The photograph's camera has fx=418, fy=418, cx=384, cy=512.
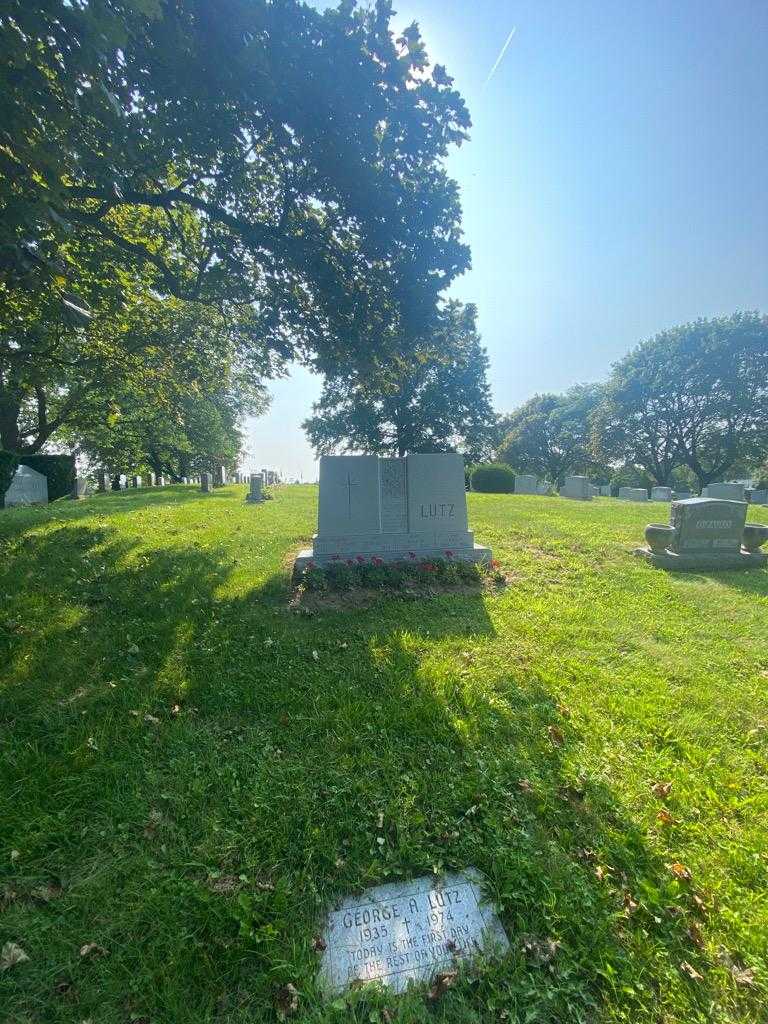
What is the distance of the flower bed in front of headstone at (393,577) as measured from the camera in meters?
5.36

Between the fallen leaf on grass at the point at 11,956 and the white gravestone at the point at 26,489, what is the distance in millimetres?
16439

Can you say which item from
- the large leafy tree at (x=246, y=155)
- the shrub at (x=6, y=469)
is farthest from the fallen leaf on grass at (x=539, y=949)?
the shrub at (x=6, y=469)

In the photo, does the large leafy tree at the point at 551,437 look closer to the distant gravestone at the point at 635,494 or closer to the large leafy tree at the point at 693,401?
the large leafy tree at the point at 693,401

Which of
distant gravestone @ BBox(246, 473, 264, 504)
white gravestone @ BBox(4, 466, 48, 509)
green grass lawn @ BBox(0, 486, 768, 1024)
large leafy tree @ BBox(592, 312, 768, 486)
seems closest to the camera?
green grass lawn @ BBox(0, 486, 768, 1024)

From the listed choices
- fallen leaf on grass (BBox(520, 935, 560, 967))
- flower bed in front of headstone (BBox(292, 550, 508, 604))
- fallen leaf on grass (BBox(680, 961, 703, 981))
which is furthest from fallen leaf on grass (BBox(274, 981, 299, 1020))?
flower bed in front of headstone (BBox(292, 550, 508, 604))

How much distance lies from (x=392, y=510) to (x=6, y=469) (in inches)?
542

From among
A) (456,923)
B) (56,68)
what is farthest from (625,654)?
(56,68)

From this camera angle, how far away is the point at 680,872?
184cm

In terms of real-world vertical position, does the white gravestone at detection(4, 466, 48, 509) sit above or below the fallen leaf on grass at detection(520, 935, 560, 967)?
above

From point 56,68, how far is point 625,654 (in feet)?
23.3

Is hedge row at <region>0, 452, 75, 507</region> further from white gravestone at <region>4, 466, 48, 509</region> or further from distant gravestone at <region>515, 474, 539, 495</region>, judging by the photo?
distant gravestone at <region>515, 474, 539, 495</region>

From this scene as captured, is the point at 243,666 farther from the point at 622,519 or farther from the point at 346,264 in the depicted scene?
the point at 622,519

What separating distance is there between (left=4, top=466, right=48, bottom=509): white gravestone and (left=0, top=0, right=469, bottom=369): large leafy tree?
37.5ft

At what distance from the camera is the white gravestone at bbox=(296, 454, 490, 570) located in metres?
6.39
